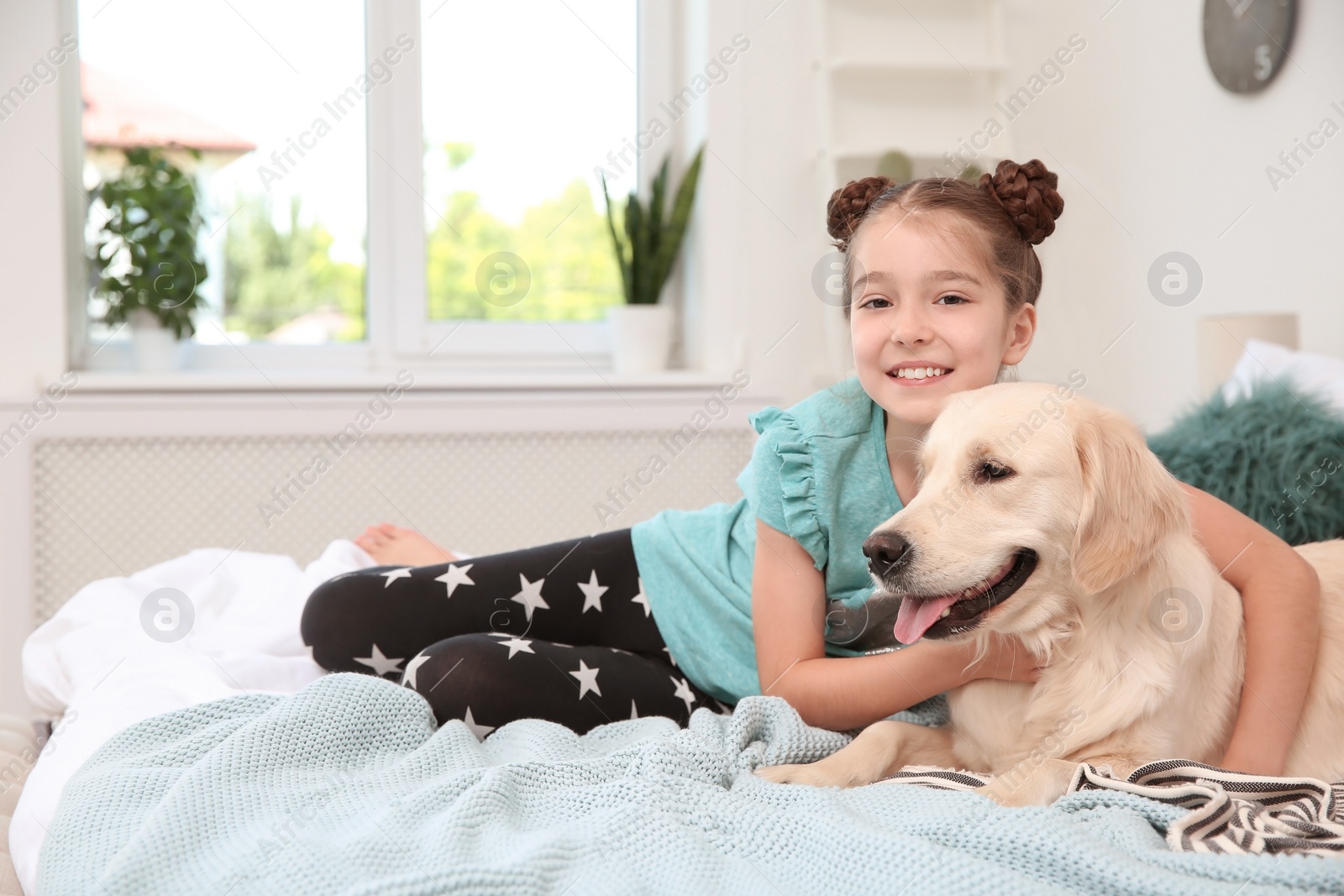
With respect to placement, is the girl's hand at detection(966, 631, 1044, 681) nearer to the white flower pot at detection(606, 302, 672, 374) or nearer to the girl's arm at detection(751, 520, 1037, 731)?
the girl's arm at detection(751, 520, 1037, 731)

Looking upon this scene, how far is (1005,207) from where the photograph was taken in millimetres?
1454

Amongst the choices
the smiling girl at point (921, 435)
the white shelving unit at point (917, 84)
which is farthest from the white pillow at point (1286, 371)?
the white shelving unit at point (917, 84)

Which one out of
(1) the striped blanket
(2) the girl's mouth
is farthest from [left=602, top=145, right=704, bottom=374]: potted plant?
(1) the striped blanket

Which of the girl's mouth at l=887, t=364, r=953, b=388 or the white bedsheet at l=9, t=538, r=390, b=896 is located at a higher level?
the girl's mouth at l=887, t=364, r=953, b=388

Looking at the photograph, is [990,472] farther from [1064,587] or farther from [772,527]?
Result: [772,527]

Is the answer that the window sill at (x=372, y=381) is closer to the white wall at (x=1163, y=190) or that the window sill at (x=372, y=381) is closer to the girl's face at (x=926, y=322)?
the white wall at (x=1163, y=190)

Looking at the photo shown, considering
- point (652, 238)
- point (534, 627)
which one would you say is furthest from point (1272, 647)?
point (652, 238)

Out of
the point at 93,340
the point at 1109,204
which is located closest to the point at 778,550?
the point at 1109,204

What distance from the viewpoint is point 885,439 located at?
1514 millimetres

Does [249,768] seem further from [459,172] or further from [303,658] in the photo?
[459,172]

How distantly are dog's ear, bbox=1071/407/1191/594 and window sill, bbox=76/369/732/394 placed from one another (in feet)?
6.93

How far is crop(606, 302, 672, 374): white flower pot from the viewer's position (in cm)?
326

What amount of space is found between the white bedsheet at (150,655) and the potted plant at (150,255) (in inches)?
50.6

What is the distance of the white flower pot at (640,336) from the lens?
3.26 meters
